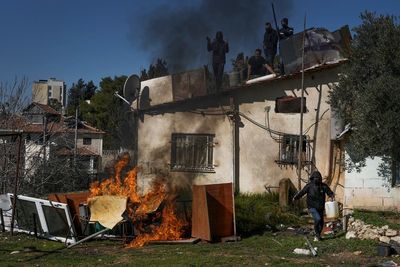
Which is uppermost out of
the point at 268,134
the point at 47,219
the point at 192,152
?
the point at 268,134

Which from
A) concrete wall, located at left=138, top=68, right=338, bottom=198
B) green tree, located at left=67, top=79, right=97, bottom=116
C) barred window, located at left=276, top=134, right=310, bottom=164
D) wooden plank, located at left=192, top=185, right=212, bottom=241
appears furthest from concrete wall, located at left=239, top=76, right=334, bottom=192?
green tree, located at left=67, top=79, right=97, bottom=116

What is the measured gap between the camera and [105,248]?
36.9 ft

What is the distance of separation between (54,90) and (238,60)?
73660mm

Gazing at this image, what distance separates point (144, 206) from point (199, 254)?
231cm

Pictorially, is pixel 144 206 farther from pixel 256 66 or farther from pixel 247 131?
pixel 256 66

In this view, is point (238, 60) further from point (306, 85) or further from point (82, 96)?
point (82, 96)

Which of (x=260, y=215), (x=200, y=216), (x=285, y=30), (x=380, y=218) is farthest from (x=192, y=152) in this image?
(x=380, y=218)

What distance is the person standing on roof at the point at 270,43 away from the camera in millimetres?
17672

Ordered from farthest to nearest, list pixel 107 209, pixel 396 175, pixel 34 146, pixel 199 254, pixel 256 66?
pixel 34 146 < pixel 256 66 < pixel 396 175 < pixel 107 209 < pixel 199 254

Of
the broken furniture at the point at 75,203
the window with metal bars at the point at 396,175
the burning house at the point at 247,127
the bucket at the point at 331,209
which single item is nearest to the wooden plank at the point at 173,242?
the broken furniture at the point at 75,203

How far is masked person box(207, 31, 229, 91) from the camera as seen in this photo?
58.6 ft

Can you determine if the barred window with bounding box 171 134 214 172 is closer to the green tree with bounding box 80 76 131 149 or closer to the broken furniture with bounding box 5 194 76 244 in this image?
the broken furniture with bounding box 5 194 76 244

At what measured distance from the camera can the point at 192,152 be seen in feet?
57.8

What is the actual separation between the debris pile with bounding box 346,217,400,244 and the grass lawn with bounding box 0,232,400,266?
1.09 feet
